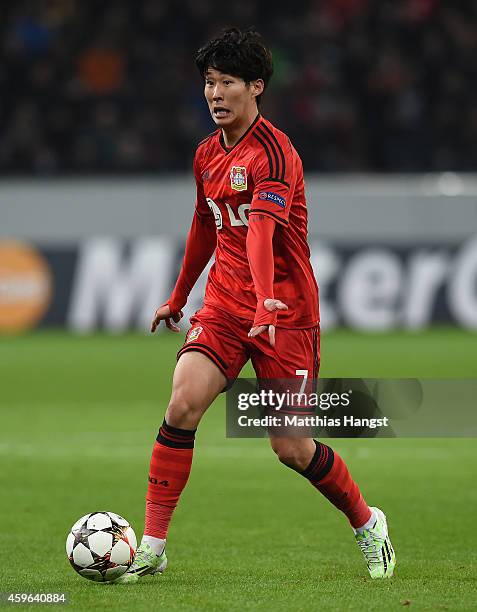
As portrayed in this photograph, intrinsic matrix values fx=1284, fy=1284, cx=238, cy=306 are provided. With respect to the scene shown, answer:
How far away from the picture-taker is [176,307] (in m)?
5.80

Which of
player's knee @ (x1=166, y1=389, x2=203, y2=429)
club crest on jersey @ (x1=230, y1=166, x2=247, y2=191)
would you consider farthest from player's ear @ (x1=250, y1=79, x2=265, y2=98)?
player's knee @ (x1=166, y1=389, x2=203, y2=429)

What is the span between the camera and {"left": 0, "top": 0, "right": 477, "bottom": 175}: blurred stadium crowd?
19.7 meters

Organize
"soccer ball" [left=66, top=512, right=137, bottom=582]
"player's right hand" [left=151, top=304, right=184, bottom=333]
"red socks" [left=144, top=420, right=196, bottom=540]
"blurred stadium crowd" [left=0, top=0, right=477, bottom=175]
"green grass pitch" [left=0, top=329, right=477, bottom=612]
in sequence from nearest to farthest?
"green grass pitch" [left=0, top=329, right=477, bottom=612], "soccer ball" [left=66, top=512, right=137, bottom=582], "red socks" [left=144, top=420, right=196, bottom=540], "player's right hand" [left=151, top=304, right=184, bottom=333], "blurred stadium crowd" [left=0, top=0, right=477, bottom=175]

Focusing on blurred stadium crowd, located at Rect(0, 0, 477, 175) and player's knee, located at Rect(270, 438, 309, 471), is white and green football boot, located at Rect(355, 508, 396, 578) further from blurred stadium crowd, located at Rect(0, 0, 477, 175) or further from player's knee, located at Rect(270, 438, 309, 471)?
blurred stadium crowd, located at Rect(0, 0, 477, 175)

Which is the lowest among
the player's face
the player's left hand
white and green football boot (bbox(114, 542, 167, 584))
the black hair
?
white and green football boot (bbox(114, 542, 167, 584))

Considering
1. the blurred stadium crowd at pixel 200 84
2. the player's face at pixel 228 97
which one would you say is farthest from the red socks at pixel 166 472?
the blurred stadium crowd at pixel 200 84

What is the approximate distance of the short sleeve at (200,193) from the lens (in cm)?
548

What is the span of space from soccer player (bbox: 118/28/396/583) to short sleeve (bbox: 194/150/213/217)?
0.01 metres

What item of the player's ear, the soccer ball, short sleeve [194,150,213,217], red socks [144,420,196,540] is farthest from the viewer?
short sleeve [194,150,213,217]

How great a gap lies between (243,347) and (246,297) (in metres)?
0.21

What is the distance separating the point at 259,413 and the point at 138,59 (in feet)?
53.7

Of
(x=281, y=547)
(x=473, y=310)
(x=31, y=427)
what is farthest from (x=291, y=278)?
(x=473, y=310)

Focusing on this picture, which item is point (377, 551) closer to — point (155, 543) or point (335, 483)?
point (335, 483)

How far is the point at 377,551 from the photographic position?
5312mm
